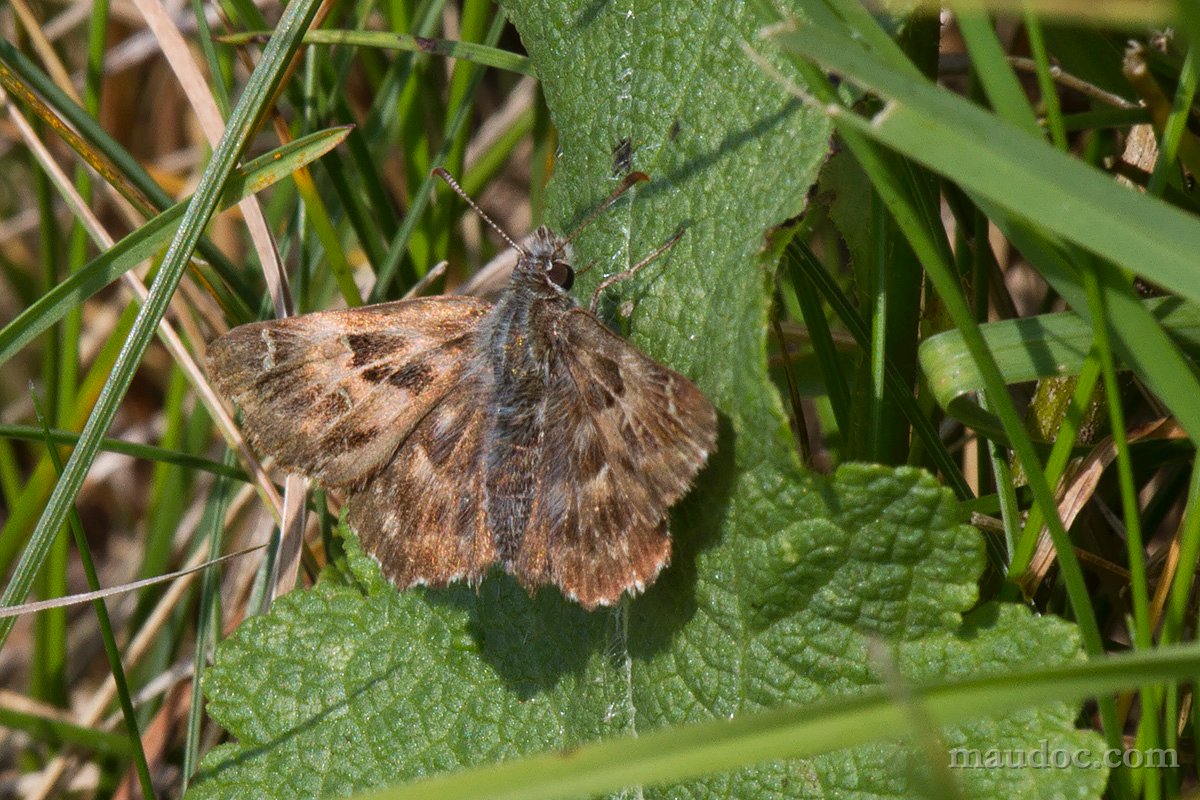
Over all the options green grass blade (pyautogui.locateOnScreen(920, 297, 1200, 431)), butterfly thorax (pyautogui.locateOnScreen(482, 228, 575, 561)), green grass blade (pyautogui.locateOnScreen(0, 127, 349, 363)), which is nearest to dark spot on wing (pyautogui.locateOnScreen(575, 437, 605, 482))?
butterfly thorax (pyautogui.locateOnScreen(482, 228, 575, 561))

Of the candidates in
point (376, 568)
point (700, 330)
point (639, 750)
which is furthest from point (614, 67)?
point (639, 750)

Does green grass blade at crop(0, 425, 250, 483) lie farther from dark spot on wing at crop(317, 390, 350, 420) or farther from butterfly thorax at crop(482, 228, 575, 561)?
butterfly thorax at crop(482, 228, 575, 561)

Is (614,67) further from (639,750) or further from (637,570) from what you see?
(639,750)

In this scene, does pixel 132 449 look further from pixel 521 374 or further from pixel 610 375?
pixel 610 375

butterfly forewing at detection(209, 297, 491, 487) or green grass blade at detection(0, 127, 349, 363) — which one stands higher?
green grass blade at detection(0, 127, 349, 363)

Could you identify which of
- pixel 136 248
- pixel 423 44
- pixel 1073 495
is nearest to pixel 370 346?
pixel 136 248

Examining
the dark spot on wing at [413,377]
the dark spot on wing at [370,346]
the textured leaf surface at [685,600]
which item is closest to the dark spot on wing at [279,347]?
the dark spot on wing at [370,346]

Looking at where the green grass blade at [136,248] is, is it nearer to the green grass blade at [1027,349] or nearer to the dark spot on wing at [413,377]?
the dark spot on wing at [413,377]
